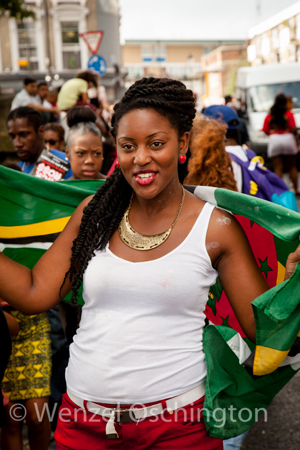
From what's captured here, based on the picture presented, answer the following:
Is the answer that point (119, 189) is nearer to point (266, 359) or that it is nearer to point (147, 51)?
point (266, 359)

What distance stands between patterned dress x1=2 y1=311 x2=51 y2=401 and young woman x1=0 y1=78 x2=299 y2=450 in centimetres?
111

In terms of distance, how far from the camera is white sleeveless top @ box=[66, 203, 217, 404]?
1776 millimetres

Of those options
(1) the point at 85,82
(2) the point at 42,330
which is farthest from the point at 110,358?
(1) the point at 85,82

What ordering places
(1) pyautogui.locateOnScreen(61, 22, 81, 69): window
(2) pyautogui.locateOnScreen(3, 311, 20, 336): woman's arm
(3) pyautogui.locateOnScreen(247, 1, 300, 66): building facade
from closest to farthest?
(2) pyautogui.locateOnScreen(3, 311, 20, 336): woman's arm
(1) pyautogui.locateOnScreen(61, 22, 81, 69): window
(3) pyautogui.locateOnScreen(247, 1, 300, 66): building facade

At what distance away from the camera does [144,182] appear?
188 centimetres

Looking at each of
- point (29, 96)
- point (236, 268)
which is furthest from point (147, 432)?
point (29, 96)

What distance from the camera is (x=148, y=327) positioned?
1.78m

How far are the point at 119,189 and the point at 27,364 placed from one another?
1453 millimetres

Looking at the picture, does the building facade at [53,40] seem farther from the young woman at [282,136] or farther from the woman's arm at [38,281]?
the woman's arm at [38,281]

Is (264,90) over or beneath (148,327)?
over

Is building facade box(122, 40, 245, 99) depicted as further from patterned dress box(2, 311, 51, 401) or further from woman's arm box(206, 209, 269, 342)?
woman's arm box(206, 209, 269, 342)

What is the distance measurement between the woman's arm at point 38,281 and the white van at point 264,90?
492 inches

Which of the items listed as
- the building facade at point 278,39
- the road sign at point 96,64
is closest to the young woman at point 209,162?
the road sign at point 96,64

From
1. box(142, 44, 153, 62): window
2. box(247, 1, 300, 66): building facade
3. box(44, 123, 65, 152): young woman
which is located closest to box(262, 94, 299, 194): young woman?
box(44, 123, 65, 152): young woman
